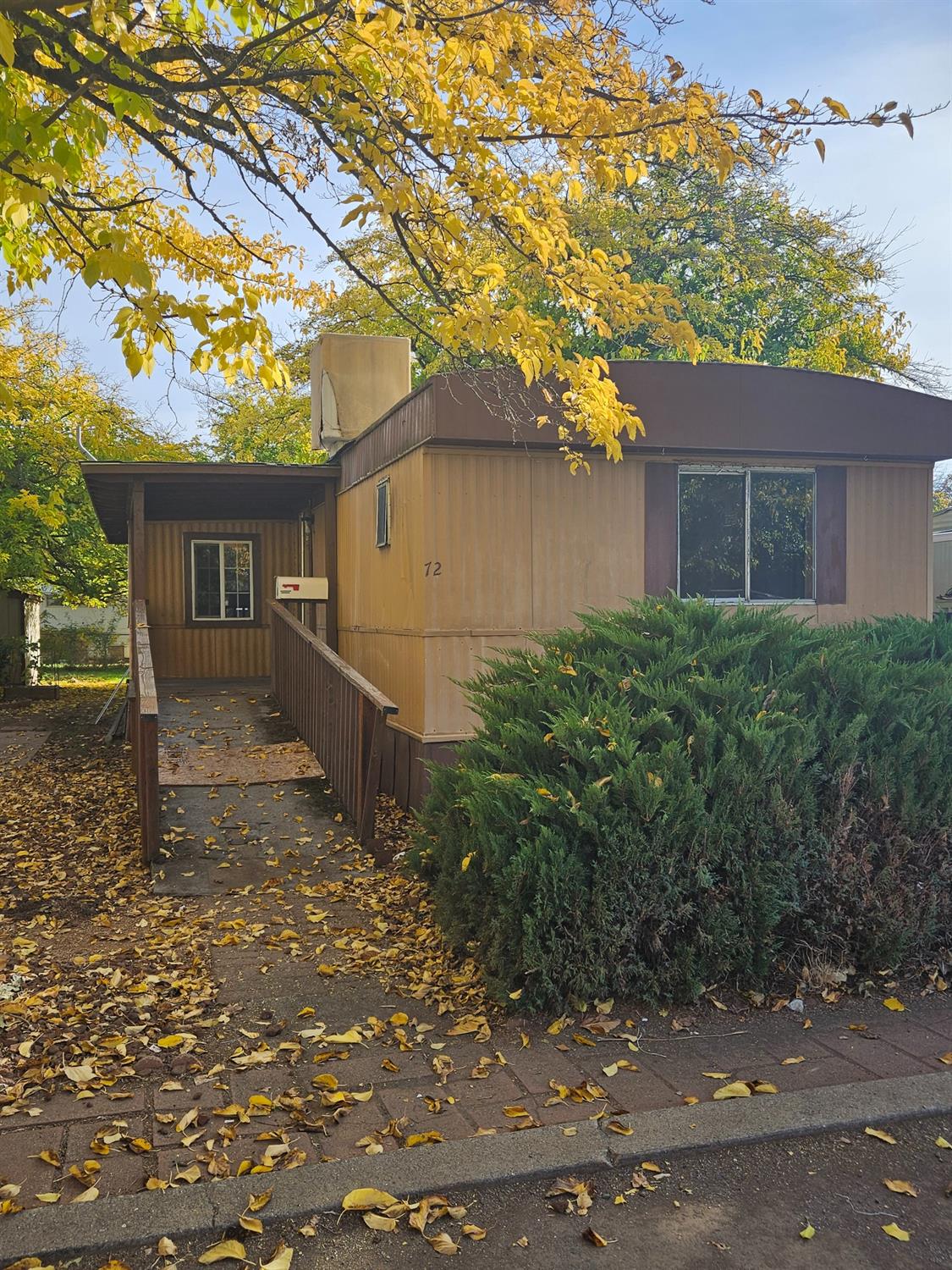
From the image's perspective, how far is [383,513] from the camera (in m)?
9.69

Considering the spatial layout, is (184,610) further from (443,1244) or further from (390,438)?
(443,1244)

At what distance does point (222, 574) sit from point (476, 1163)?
13.1 metres

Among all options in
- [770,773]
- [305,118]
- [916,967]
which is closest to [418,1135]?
[770,773]

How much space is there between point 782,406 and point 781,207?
14.4 m

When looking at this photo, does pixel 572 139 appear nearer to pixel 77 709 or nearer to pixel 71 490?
pixel 77 709

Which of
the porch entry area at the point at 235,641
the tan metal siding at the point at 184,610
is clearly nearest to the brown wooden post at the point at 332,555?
the porch entry area at the point at 235,641

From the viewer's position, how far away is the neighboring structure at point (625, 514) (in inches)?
332

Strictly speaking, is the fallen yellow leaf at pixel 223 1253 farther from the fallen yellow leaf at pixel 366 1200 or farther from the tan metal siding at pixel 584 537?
the tan metal siding at pixel 584 537

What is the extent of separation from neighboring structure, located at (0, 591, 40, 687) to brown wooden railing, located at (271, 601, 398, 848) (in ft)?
29.4

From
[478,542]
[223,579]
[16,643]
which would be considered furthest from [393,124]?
[16,643]

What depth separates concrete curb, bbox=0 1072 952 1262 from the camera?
2.81m

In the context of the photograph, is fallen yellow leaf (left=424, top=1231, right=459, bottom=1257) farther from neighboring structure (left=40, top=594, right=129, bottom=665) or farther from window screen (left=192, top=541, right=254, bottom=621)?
neighboring structure (left=40, top=594, right=129, bottom=665)

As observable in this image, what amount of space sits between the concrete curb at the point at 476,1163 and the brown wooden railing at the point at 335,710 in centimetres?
396

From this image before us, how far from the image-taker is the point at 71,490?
884 inches
